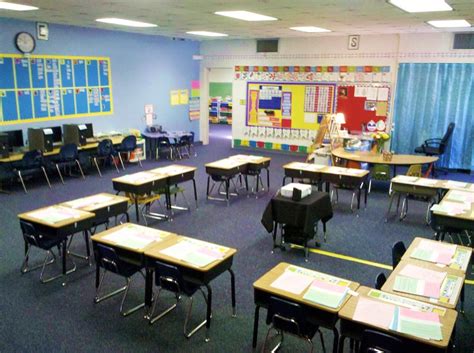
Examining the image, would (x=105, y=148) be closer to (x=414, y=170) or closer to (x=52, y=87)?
(x=52, y=87)

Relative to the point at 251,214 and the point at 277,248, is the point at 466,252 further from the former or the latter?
the point at 251,214

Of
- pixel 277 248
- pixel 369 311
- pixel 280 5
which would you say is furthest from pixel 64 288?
pixel 280 5

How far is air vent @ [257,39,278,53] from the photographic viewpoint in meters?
12.2

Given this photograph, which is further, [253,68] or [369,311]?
Result: [253,68]

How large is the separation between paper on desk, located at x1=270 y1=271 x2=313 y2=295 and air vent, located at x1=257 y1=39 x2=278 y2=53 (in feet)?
31.9

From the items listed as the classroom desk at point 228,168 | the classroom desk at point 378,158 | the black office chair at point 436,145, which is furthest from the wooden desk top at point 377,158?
the classroom desk at point 228,168

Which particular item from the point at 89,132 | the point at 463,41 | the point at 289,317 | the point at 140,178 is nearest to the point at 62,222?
the point at 140,178

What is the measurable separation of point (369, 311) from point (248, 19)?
6.15 m

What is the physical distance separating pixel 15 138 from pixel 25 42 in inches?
78.2

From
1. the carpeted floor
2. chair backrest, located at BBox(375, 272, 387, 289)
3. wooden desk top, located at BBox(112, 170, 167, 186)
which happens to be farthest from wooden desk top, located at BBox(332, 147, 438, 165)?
chair backrest, located at BBox(375, 272, 387, 289)

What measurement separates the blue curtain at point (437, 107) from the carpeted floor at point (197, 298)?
3102mm

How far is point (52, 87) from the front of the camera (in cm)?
936

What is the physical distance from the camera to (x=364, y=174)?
7.09m

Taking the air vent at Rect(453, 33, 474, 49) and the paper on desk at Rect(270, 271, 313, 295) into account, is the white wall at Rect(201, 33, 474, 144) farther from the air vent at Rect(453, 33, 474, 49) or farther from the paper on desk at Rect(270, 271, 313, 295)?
the paper on desk at Rect(270, 271, 313, 295)
